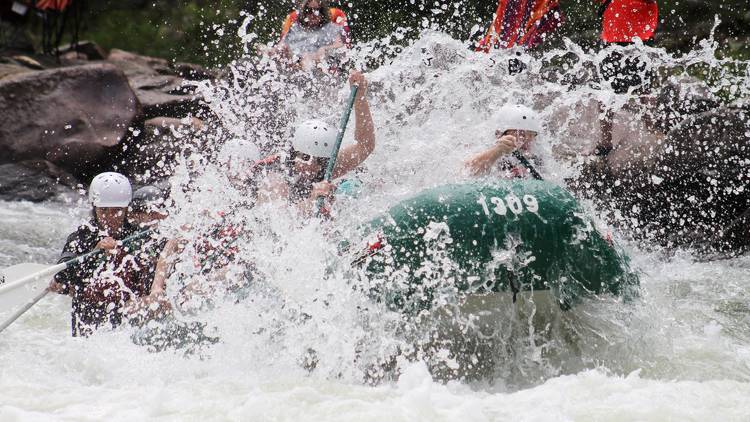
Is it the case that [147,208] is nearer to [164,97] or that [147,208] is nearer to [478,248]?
[478,248]

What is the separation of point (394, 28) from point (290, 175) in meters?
6.85

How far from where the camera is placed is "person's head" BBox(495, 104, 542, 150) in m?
5.30

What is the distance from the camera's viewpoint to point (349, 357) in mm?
4535

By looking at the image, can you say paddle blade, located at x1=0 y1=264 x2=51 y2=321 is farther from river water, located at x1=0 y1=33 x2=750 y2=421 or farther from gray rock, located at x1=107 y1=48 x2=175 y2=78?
gray rock, located at x1=107 y1=48 x2=175 y2=78

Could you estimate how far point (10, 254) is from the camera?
760 cm

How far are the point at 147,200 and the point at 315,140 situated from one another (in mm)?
1212

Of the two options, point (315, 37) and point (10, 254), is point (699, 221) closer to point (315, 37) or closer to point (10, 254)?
point (315, 37)

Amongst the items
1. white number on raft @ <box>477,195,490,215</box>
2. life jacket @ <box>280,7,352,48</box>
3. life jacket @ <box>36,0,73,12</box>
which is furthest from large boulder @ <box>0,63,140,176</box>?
white number on raft @ <box>477,195,490,215</box>

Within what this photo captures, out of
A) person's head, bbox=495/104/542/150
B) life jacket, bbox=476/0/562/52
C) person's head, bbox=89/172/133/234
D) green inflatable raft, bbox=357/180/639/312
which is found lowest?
person's head, bbox=89/172/133/234

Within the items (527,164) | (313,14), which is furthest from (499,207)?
(313,14)

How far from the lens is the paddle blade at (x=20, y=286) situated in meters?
4.80

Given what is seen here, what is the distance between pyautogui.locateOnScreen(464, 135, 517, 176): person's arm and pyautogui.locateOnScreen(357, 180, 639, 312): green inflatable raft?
0.46 m

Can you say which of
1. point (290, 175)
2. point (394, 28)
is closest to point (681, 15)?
point (394, 28)

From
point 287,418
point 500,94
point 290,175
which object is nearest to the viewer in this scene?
point 287,418
